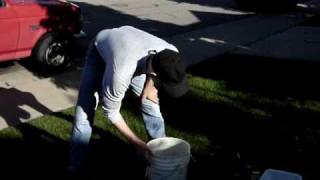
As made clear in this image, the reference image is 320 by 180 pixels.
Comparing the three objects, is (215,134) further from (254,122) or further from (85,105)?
(85,105)

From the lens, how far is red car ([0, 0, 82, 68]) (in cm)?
807

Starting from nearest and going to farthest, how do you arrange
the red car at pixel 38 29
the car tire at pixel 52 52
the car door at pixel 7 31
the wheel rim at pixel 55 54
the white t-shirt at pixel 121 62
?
the white t-shirt at pixel 121 62
the car door at pixel 7 31
the red car at pixel 38 29
the car tire at pixel 52 52
the wheel rim at pixel 55 54

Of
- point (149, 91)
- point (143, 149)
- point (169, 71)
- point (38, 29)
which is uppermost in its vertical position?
point (169, 71)

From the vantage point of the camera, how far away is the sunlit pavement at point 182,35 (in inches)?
289

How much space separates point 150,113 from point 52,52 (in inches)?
173

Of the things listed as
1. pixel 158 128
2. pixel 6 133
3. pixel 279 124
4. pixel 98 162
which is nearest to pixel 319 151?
pixel 279 124

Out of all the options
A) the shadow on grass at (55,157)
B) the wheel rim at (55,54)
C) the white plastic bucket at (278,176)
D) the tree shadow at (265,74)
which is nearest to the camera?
the white plastic bucket at (278,176)

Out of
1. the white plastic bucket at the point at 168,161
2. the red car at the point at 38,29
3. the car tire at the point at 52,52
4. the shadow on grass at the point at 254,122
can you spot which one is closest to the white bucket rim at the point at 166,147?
the white plastic bucket at the point at 168,161

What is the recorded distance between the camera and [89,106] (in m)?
4.62

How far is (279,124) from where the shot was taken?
20.7 feet

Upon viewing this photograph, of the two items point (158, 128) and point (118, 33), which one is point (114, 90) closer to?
point (118, 33)

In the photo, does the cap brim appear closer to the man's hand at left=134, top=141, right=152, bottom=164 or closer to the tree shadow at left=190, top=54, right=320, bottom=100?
the man's hand at left=134, top=141, right=152, bottom=164

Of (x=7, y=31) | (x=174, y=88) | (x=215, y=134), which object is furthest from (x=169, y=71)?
(x=7, y=31)

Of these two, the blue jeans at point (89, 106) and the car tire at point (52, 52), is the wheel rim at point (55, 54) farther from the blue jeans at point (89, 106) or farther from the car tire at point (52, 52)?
the blue jeans at point (89, 106)
